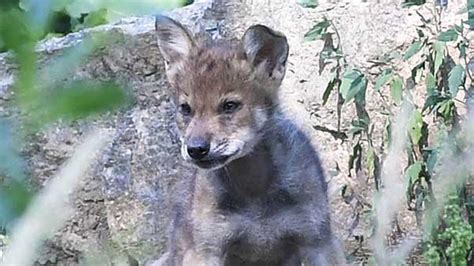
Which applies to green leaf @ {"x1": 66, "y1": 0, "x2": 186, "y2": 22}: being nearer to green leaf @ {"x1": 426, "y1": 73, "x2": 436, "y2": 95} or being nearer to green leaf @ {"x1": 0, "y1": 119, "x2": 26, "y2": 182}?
green leaf @ {"x1": 0, "y1": 119, "x2": 26, "y2": 182}

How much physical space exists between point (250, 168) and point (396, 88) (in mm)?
1009

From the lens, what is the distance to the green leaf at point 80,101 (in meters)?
0.63

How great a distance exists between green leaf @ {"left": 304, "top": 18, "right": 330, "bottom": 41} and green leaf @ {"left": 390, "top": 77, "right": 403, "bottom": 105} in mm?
335

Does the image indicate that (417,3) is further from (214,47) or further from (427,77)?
(214,47)

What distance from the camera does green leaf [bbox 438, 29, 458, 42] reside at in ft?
13.5

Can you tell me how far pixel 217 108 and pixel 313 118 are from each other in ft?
4.12

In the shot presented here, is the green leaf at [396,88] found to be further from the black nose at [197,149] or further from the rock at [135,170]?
the black nose at [197,149]

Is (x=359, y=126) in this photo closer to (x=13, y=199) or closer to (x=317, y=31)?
(x=317, y=31)

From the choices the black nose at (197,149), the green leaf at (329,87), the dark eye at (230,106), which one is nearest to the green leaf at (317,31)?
the green leaf at (329,87)

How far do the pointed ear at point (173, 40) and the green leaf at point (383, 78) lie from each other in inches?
40.5

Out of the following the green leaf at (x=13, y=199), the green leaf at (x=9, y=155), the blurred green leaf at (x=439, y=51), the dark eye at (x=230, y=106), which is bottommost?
the blurred green leaf at (x=439, y=51)

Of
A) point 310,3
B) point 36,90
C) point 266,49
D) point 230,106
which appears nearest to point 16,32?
point 36,90

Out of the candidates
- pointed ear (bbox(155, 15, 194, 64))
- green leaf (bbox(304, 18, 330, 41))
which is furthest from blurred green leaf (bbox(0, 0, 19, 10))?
green leaf (bbox(304, 18, 330, 41))

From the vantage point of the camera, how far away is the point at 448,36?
4117 mm
